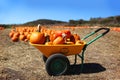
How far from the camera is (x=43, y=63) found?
30.4 ft

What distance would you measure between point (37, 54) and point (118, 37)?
5.28 m

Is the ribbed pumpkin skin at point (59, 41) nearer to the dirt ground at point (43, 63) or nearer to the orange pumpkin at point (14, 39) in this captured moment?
the dirt ground at point (43, 63)

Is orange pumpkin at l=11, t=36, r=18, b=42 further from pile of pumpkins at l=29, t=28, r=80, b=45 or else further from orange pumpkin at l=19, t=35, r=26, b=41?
pile of pumpkins at l=29, t=28, r=80, b=45

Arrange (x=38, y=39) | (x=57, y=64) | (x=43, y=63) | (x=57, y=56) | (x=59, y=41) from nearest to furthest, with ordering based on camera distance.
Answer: (x=57, y=56) → (x=57, y=64) → (x=59, y=41) → (x=38, y=39) → (x=43, y=63)

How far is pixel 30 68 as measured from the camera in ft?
28.1

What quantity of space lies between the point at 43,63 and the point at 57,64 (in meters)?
1.32

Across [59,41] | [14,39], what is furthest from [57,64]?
[14,39]

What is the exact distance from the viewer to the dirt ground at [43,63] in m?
7.71

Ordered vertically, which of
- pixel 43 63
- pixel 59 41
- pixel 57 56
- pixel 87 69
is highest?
pixel 59 41

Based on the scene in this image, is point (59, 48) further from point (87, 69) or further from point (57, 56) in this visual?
point (87, 69)

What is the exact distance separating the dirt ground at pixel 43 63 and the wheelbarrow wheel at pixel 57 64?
6.3 inches

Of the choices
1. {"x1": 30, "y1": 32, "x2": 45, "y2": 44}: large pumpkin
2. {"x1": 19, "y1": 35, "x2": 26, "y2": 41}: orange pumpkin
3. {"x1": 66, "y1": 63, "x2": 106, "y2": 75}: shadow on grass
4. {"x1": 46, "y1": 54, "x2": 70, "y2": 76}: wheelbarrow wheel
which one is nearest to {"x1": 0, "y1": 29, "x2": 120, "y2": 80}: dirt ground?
{"x1": 66, "y1": 63, "x2": 106, "y2": 75}: shadow on grass

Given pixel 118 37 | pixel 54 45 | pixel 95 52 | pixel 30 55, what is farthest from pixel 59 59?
pixel 118 37

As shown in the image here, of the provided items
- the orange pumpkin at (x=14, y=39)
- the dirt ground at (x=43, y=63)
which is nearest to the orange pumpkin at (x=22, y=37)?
the orange pumpkin at (x=14, y=39)
